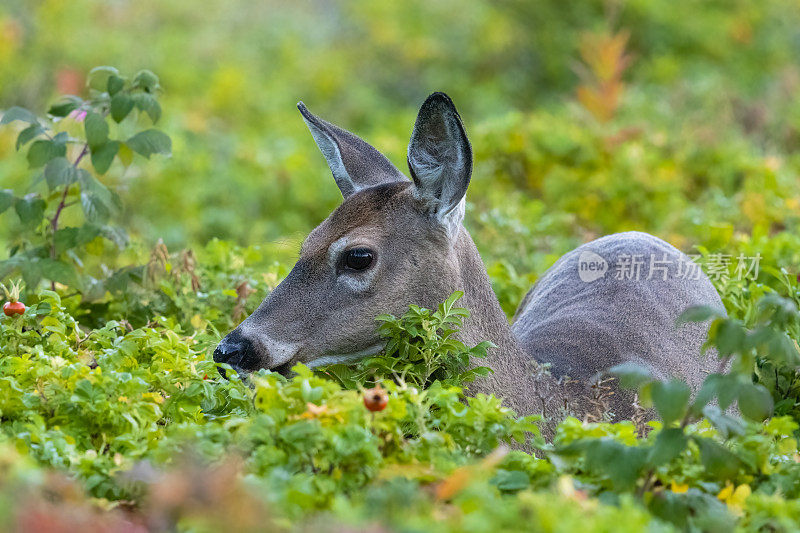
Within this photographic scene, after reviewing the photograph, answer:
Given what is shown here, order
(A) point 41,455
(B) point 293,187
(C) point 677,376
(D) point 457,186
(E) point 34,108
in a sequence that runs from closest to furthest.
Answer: (A) point 41,455 < (D) point 457,186 < (C) point 677,376 < (B) point 293,187 < (E) point 34,108

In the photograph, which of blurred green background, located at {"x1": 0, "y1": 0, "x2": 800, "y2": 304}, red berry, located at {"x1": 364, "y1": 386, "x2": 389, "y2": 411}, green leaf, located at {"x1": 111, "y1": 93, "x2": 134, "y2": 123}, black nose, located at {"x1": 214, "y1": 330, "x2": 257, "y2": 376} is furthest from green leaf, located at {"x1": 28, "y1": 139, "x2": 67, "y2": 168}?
red berry, located at {"x1": 364, "y1": 386, "x2": 389, "y2": 411}

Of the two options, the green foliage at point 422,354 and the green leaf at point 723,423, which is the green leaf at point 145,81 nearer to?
the green foliage at point 422,354

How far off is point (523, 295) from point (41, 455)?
3.23 metres

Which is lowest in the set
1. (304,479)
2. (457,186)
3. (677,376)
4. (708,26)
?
(677,376)

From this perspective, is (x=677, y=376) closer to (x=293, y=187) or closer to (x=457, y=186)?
(x=457, y=186)

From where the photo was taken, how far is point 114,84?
4699 mm

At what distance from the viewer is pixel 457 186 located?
3961 millimetres

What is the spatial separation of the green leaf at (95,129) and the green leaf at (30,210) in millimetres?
337

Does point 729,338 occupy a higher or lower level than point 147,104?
lower

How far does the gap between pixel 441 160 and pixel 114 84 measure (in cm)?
153

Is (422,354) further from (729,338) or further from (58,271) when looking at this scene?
(58,271)

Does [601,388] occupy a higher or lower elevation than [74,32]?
lower

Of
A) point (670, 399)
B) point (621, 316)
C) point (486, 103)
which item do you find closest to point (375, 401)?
point (670, 399)

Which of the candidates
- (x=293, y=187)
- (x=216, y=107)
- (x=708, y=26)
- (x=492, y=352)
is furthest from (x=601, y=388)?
(x=708, y=26)
